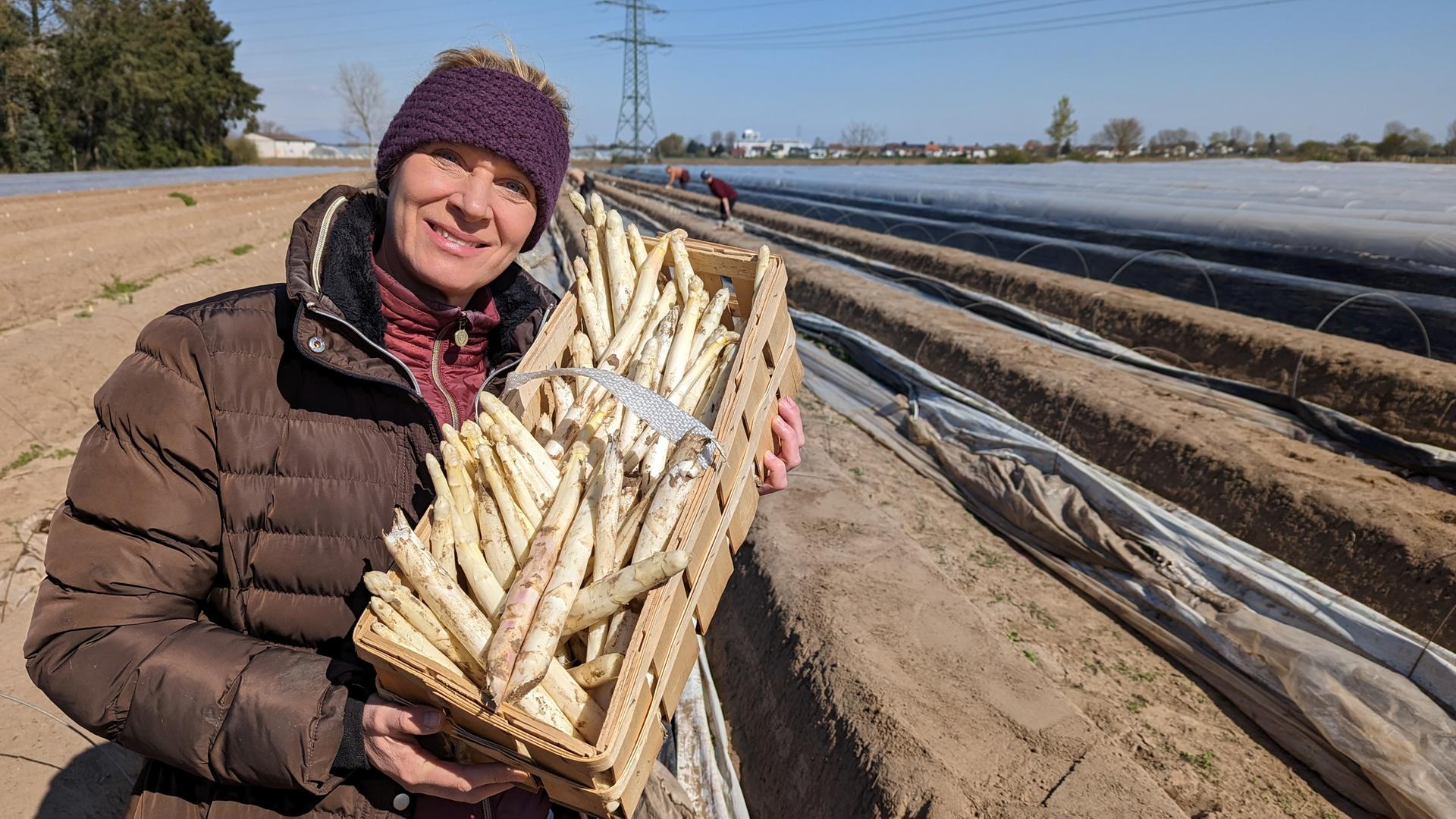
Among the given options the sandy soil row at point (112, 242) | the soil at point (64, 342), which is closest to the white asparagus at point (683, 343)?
the soil at point (64, 342)

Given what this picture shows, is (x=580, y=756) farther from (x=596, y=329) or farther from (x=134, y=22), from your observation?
(x=134, y=22)

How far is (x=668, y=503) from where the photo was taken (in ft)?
5.13

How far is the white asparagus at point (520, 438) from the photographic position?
1.65m

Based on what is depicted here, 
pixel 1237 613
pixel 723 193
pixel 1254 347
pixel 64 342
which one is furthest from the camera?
pixel 723 193

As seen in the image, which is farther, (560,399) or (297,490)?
(560,399)

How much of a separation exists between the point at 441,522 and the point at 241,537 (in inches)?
17.2

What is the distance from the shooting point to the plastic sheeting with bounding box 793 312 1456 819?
3.33 meters

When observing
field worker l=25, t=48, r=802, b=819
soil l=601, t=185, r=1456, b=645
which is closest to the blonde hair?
field worker l=25, t=48, r=802, b=819

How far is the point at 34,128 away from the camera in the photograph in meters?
33.8

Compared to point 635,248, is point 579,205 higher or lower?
higher

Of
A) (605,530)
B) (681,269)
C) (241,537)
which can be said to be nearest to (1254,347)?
(681,269)

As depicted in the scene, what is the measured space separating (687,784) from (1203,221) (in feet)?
40.0

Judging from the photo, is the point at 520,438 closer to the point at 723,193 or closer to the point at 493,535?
the point at 493,535

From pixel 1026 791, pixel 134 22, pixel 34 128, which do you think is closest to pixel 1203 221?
pixel 1026 791
